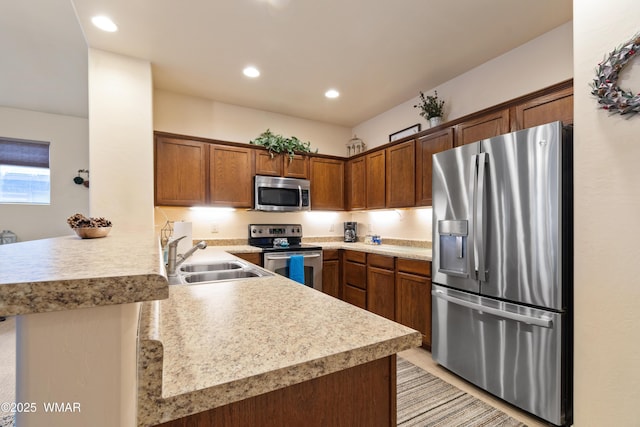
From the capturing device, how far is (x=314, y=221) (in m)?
4.47

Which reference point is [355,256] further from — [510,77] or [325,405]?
[325,405]

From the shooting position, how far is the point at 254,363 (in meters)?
0.65

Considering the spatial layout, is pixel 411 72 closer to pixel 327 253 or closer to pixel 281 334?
pixel 327 253

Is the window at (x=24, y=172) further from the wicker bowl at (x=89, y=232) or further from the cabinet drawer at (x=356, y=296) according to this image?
the cabinet drawer at (x=356, y=296)

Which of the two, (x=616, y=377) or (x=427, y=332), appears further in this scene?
(x=427, y=332)

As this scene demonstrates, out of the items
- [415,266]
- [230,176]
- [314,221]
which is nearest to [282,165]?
[230,176]

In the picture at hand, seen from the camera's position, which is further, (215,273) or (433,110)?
(433,110)

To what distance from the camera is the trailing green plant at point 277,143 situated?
3.85 metres

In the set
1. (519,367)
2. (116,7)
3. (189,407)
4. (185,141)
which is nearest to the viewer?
(189,407)

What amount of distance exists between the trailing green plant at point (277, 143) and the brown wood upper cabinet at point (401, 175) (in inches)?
48.6

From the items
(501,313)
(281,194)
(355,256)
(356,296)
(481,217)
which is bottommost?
(356,296)

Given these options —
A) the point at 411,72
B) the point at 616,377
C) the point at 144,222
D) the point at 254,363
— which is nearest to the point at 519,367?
the point at 616,377

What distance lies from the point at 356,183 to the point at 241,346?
3.64 metres

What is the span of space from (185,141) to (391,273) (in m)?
2.74
